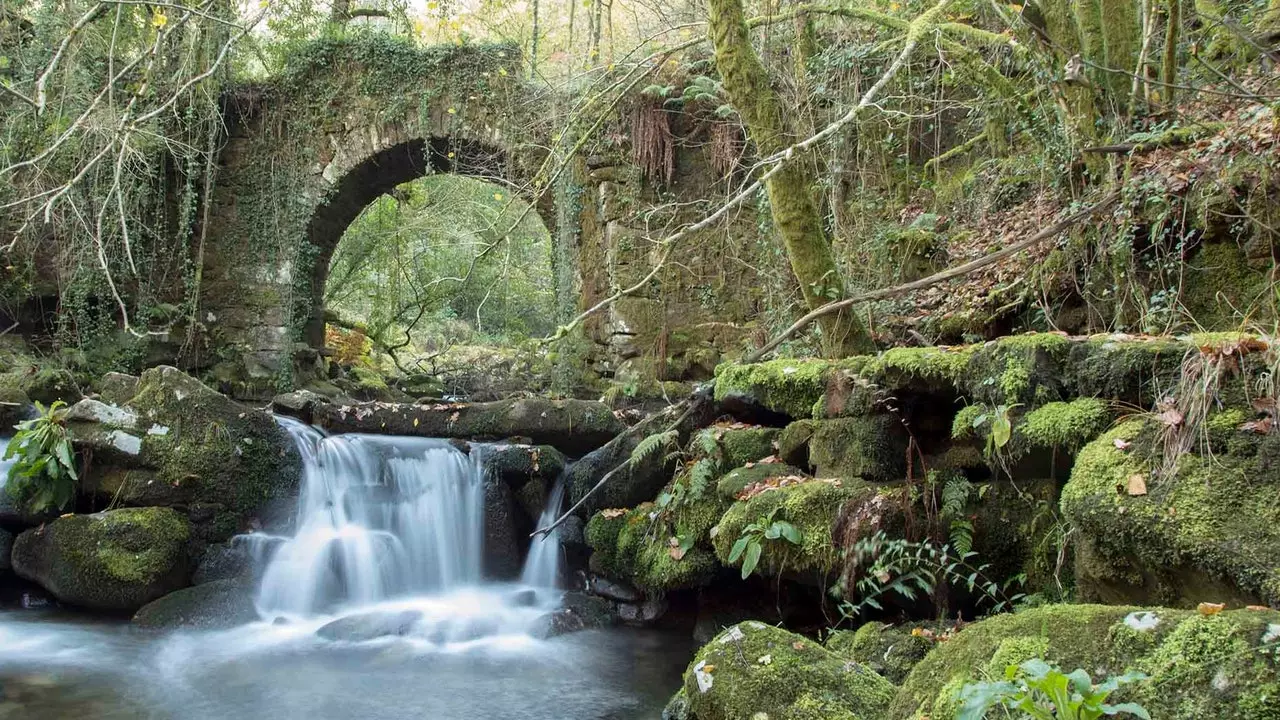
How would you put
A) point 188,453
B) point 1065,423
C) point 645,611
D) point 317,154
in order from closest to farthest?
point 1065,423 < point 645,611 < point 188,453 < point 317,154

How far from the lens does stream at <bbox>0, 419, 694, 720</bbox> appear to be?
4.35m

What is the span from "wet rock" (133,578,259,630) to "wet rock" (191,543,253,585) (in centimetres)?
16

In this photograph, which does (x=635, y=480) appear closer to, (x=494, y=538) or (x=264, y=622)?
(x=494, y=538)

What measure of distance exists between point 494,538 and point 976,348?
4.22 m

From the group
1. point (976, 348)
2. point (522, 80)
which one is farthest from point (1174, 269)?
point (522, 80)

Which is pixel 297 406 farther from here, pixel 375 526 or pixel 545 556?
pixel 545 556

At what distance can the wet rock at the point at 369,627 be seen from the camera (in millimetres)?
5445

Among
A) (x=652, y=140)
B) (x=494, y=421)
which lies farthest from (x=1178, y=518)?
(x=652, y=140)

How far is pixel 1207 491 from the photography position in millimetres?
2482

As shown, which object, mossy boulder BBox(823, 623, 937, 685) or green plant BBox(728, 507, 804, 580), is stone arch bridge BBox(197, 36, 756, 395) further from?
mossy boulder BBox(823, 623, 937, 685)

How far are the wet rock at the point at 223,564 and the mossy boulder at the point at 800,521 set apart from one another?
3862 millimetres

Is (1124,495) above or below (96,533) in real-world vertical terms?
above

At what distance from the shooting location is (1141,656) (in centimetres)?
203

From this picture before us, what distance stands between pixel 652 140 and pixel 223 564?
6.17 m
